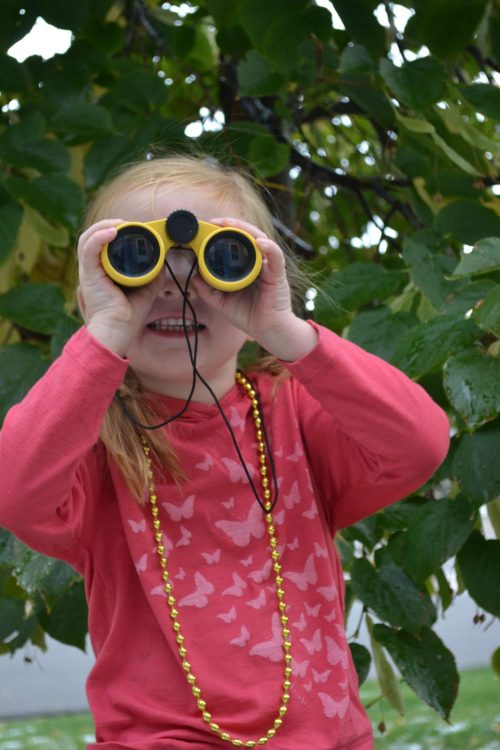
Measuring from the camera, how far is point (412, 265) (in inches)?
63.8

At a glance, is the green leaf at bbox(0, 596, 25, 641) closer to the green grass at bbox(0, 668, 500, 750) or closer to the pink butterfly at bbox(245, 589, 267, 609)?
the pink butterfly at bbox(245, 589, 267, 609)

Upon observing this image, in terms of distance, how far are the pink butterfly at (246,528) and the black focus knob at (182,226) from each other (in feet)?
1.09

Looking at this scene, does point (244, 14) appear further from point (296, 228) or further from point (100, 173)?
point (296, 228)

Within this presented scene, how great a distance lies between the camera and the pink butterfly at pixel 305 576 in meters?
1.28

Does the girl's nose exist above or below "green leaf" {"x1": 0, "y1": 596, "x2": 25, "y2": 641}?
above

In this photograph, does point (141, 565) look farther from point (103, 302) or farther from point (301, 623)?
point (103, 302)

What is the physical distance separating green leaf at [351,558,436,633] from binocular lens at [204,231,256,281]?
66cm

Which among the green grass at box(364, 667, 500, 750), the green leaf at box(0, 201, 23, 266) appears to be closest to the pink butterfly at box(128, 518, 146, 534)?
the green leaf at box(0, 201, 23, 266)

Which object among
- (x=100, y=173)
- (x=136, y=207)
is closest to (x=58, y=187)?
(x=100, y=173)

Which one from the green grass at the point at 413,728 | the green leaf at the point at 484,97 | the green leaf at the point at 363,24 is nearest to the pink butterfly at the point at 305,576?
the green leaf at the point at 484,97

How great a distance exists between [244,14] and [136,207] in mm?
548

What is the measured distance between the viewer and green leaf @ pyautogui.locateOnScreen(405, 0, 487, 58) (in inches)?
64.8

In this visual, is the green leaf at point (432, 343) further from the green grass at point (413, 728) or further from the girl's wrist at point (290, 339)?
the green grass at point (413, 728)

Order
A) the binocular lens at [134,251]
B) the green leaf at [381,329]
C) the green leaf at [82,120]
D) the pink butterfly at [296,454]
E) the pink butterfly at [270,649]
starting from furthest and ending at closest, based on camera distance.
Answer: the green leaf at [82,120], the green leaf at [381,329], the pink butterfly at [296,454], the pink butterfly at [270,649], the binocular lens at [134,251]
